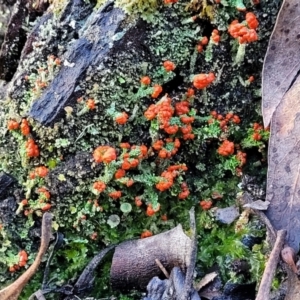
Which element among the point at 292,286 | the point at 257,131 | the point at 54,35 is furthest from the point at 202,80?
the point at 292,286

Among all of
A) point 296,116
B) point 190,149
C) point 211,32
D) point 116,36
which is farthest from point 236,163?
point 116,36

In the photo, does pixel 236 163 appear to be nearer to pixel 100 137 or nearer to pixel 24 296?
pixel 100 137

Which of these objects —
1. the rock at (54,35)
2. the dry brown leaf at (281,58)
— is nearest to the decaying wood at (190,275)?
the dry brown leaf at (281,58)

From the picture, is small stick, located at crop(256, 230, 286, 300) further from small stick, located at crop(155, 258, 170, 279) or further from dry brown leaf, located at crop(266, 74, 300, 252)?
small stick, located at crop(155, 258, 170, 279)

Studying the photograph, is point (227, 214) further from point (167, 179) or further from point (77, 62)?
point (77, 62)

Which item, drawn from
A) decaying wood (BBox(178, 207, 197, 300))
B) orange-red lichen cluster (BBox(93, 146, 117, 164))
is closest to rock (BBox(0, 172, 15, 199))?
orange-red lichen cluster (BBox(93, 146, 117, 164))

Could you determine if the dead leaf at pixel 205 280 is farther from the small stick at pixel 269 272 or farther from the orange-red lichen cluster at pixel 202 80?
the orange-red lichen cluster at pixel 202 80
